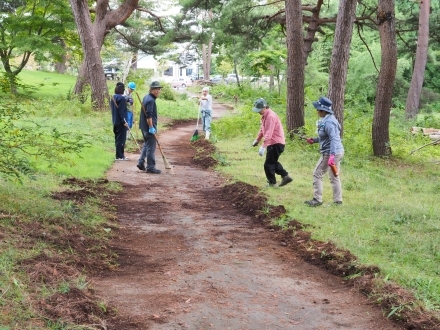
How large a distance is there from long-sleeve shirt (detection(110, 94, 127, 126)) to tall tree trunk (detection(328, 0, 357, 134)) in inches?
221

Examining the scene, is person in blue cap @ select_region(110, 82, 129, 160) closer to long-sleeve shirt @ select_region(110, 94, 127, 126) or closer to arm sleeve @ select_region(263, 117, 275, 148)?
long-sleeve shirt @ select_region(110, 94, 127, 126)

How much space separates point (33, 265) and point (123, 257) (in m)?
1.51

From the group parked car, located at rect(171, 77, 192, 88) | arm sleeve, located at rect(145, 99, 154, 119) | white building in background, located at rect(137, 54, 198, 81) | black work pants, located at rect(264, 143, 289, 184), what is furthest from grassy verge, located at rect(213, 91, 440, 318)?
white building in background, located at rect(137, 54, 198, 81)

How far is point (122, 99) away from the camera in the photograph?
14.4 metres

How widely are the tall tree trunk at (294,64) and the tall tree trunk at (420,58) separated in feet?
35.0

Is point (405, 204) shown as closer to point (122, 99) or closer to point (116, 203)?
point (116, 203)

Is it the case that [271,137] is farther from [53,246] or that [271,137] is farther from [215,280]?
[53,246]

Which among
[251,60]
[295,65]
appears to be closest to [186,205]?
[295,65]

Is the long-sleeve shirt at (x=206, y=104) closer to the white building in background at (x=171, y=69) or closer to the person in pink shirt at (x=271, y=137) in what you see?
the person in pink shirt at (x=271, y=137)

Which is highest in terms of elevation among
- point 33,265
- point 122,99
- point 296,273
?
point 122,99

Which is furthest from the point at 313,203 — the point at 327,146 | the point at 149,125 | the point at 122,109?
the point at 122,109

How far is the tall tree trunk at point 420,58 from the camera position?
26.9m

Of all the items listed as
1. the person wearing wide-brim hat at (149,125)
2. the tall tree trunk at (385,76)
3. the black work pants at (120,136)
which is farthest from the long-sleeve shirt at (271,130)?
the tall tree trunk at (385,76)

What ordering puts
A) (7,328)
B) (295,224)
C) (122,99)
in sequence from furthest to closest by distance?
(122,99) < (295,224) < (7,328)
